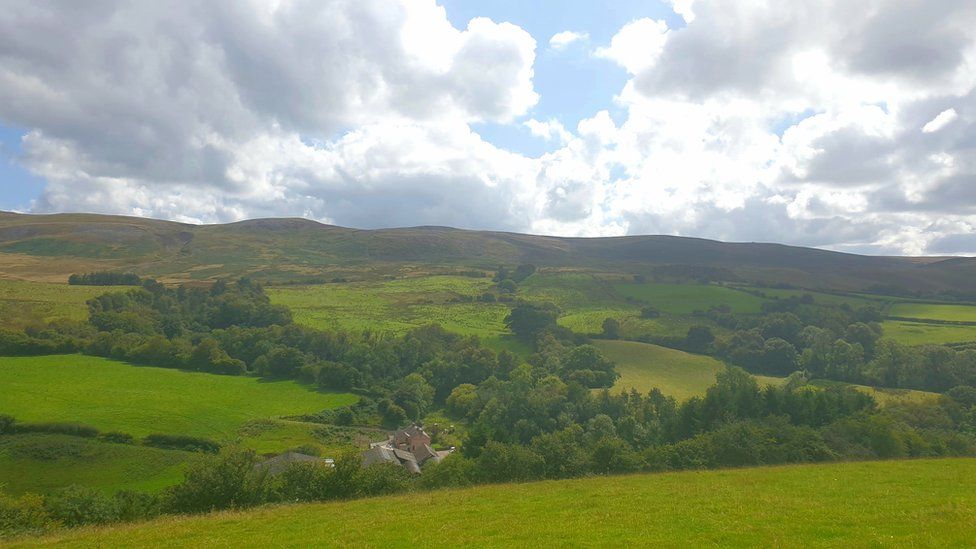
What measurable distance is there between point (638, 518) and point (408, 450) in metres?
53.8

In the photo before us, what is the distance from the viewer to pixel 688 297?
15088 cm

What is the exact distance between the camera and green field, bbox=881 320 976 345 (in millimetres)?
99625

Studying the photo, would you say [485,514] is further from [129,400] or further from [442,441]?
[129,400]

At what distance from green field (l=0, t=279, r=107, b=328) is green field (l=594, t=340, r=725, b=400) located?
94839mm

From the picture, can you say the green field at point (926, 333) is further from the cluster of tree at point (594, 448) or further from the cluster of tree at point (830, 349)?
the cluster of tree at point (594, 448)

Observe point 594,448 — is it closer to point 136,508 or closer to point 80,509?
point 136,508

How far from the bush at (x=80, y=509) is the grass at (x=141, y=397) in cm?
2637

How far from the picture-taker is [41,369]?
2923 inches

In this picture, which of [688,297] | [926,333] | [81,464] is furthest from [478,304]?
[81,464]

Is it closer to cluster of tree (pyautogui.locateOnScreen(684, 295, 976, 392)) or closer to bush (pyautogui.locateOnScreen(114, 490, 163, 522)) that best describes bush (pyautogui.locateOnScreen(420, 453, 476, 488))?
bush (pyautogui.locateOnScreen(114, 490, 163, 522))

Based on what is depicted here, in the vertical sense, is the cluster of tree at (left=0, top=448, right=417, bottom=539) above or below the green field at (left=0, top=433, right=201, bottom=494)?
above

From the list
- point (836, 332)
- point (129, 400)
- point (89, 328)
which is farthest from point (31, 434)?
point (836, 332)

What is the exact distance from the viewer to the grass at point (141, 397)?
60.2 metres

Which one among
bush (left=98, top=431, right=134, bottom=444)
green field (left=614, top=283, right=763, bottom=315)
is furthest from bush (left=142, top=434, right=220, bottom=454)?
green field (left=614, top=283, right=763, bottom=315)
